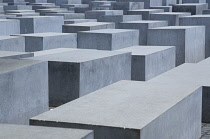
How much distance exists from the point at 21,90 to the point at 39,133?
8.49 ft

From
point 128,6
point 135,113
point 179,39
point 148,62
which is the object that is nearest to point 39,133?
point 135,113

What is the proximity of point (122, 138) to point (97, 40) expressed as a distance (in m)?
8.13

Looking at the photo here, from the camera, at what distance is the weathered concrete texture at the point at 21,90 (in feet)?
20.8

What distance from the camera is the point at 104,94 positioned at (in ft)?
20.9

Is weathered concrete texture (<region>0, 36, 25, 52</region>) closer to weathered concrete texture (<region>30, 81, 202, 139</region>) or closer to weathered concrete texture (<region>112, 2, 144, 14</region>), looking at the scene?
weathered concrete texture (<region>30, 81, 202, 139</region>)

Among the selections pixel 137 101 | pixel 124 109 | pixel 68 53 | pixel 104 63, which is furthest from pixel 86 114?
pixel 68 53

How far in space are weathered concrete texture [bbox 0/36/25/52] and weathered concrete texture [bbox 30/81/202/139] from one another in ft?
15.6

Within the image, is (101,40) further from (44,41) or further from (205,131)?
(205,131)

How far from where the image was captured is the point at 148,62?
1057 centimetres

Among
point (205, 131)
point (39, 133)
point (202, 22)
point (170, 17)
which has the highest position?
point (170, 17)

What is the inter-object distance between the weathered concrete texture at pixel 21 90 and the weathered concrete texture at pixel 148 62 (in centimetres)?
354

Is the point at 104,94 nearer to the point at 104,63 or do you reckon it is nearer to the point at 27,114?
the point at 27,114

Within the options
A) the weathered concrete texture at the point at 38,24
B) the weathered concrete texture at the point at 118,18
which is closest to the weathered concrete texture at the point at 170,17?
the weathered concrete texture at the point at 118,18

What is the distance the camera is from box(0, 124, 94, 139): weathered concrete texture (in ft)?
13.3
